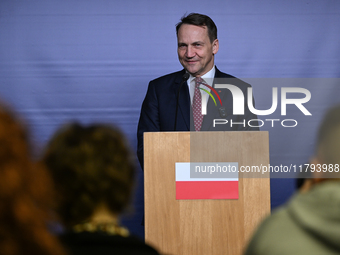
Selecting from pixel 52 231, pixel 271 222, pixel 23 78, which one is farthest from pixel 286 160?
pixel 52 231

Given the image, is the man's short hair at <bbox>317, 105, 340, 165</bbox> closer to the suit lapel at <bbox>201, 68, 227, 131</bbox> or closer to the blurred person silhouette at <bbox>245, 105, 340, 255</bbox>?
the blurred person silhouette at <bbox>245, 105, 340, 255</bbox>

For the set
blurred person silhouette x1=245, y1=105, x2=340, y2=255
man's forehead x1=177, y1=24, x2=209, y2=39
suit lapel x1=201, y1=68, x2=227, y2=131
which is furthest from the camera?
man's forehead x1=177, y1=24, x2=209, y2=39

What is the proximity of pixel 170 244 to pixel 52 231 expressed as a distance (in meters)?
1.33

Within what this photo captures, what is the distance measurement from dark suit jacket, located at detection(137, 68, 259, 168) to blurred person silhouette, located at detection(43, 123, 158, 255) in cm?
156

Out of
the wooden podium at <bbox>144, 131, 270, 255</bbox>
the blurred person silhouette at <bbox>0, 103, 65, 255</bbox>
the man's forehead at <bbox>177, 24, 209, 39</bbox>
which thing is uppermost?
the man's forehead at <bbox>177, 24, 209, 39</bbox>

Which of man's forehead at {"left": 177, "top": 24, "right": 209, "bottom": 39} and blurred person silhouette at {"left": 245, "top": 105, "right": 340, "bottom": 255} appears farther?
man's forehead at {"left": 177, "top": 24, "right": 209, "bottom": 39}

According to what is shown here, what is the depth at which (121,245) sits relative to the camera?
0.78 meters

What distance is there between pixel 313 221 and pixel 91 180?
462mm

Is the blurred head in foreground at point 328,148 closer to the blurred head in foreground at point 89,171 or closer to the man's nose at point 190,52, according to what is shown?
the blurred head in foreground at point 89,171

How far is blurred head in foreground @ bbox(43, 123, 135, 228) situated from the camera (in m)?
0.83

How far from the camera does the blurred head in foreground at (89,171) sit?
0.83m

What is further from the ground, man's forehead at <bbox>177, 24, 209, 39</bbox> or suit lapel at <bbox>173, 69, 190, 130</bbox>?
man's forehead at <bbox>177, 24, 209, 39</bbox>

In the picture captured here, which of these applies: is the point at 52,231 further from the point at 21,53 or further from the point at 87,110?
the point at 21,53

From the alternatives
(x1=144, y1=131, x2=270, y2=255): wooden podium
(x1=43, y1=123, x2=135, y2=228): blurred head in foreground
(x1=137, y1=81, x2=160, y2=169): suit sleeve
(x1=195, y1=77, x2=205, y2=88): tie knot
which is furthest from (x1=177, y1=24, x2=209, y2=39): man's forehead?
(x1=43, y1=123, x2=135, y2=228): blurred head in foreground
